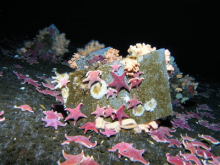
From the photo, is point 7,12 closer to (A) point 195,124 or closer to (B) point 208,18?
(A) point 195,124

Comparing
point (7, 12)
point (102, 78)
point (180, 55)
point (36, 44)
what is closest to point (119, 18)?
point (180, 55)

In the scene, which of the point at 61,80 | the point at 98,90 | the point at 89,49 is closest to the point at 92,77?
the point at 98,90

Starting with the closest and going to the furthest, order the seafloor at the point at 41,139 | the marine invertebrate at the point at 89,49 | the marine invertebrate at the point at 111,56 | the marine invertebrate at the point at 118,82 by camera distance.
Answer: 1. the seafloor at the point at 41,139
2. the marine invertebrate at the point at 118,82
3. the marine invertebrate at the point at 111,56
4. the marine invertebrate at the point at 89,49

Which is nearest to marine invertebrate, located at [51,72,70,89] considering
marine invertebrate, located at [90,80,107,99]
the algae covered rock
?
the algae covered rock

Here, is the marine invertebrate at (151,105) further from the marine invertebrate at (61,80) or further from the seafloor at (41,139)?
the marine invertebrate at (61,80)

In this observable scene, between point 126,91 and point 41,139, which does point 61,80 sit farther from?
point 126,91

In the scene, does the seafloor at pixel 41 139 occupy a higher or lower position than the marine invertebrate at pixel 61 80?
lower

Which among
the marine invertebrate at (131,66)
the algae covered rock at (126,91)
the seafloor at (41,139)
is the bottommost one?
the seafloor at (41,139)

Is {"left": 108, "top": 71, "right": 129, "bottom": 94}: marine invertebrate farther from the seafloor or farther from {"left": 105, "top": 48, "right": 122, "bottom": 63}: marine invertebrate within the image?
{"left": 105, "top": 48, "right": 122, "bottom": 63}: marine invertebrate

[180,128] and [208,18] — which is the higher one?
[208,18]

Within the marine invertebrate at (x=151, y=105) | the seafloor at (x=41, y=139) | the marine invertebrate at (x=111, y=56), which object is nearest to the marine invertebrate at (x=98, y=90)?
the seafloor at (x=41, y=139)

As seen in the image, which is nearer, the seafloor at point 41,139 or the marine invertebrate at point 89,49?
the seafloor at point 41,139
